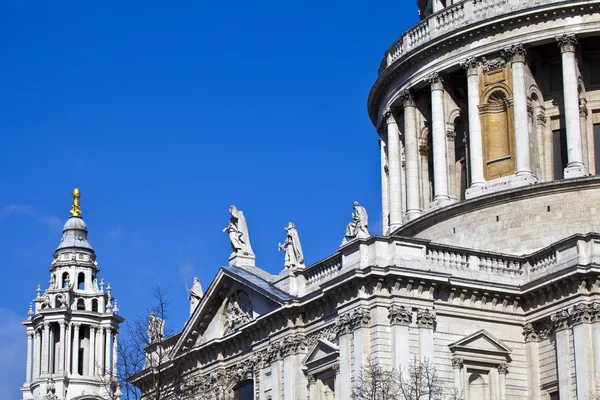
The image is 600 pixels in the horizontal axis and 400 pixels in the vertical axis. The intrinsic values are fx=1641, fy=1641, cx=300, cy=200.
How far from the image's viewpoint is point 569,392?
49.2m

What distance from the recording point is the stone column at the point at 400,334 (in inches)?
1923

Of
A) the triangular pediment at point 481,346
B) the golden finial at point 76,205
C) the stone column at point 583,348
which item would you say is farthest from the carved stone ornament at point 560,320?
the golden finial at point 76,205

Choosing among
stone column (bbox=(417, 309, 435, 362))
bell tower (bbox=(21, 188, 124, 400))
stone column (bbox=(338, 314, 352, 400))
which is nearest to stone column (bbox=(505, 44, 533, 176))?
stone column (bbox=(417, 309, 435, 362))

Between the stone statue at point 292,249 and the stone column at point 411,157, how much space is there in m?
8.28

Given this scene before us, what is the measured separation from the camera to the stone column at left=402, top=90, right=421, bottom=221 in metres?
62.9

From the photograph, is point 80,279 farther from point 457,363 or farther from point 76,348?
point 457,363

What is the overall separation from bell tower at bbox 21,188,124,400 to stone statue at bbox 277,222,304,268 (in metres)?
52.8

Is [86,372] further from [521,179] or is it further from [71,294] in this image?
[521,179]

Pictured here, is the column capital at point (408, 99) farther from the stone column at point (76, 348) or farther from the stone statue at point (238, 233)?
the stone column at point (76, 348)

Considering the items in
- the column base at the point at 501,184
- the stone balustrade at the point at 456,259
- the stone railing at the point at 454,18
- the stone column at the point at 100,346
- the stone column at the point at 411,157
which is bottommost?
the stone balustrade at the point at 456,259

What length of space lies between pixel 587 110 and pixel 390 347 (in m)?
16.0

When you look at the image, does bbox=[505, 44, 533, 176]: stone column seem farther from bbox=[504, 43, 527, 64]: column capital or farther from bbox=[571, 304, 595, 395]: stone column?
bbox=[571, 304, 595, 395]: stone column

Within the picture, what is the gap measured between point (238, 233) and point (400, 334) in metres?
12.7

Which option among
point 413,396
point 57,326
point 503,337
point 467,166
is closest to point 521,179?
point 467,166
